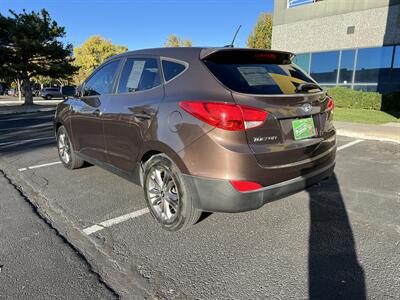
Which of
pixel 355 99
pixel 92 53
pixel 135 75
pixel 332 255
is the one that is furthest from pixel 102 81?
pixel 92 53

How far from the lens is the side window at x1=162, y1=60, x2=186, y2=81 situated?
3.01 meters

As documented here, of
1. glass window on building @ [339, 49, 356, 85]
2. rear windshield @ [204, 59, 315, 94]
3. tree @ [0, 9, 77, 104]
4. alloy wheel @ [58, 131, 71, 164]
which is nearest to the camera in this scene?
rear windshield @ [204, 59, 315, 94]

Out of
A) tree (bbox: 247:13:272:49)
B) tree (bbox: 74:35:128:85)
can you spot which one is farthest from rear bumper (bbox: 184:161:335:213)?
tree (bbox: 74:35:128:85)

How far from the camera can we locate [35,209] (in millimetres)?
3754

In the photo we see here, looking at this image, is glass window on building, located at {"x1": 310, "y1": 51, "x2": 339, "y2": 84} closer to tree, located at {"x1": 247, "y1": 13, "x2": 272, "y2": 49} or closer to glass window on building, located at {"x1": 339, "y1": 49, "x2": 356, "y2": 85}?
glass window on building, located at {"x1": 339, "y1": 49, "x2": 356, "y2": 85}

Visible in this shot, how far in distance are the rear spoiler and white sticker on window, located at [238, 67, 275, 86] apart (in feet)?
0.39

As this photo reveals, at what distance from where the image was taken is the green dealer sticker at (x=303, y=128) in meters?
2.78

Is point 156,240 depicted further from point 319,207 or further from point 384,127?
point 384,127

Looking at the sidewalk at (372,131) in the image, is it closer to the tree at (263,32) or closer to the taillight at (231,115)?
the taillight at (231,115)

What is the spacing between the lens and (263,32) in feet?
111

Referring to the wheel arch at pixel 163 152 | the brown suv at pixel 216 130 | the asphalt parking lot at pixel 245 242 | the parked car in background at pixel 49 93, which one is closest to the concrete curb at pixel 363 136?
the asphalt parking lot at pixel 245 242

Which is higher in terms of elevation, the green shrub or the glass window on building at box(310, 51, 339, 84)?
the glass window on building at box(310, 51, 339, 84)

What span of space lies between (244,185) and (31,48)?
24.4 meters

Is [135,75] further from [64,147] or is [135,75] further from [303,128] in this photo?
[64,147]
